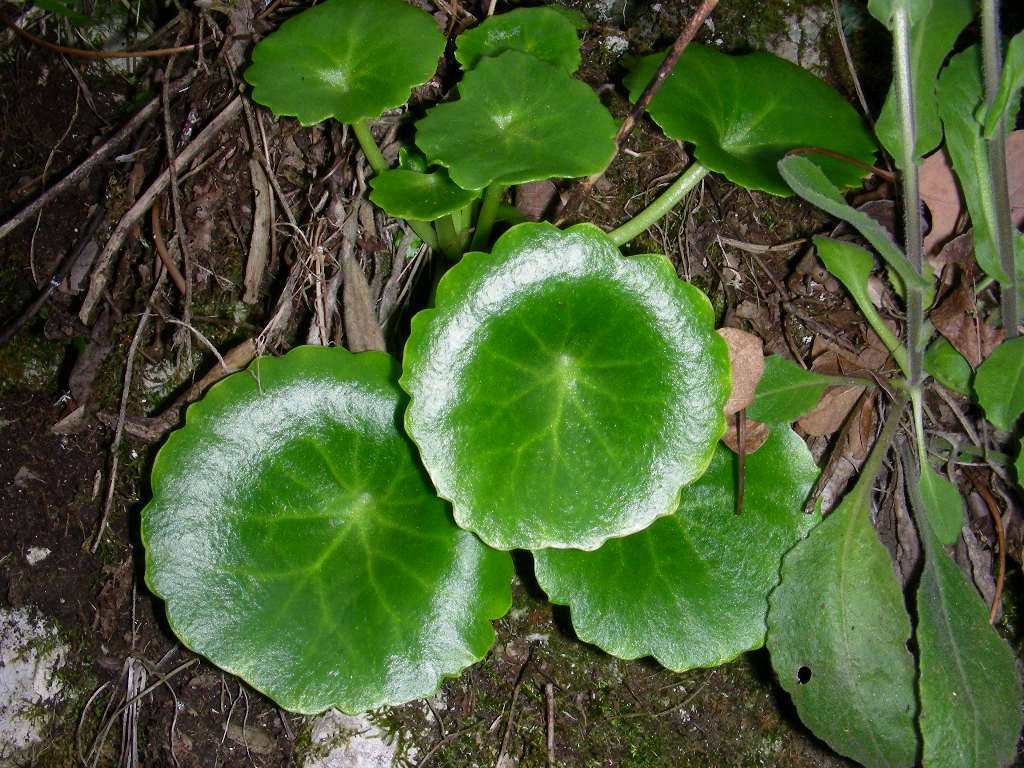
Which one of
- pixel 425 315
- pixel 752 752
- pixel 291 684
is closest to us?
pixel 425 315

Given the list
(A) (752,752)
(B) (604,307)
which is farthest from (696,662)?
(B) (604,307)

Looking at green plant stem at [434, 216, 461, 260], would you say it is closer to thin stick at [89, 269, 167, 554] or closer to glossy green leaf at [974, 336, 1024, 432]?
thin stick at [89, 269, 167, 554]

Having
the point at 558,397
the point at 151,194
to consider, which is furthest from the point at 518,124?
the point at 151,194

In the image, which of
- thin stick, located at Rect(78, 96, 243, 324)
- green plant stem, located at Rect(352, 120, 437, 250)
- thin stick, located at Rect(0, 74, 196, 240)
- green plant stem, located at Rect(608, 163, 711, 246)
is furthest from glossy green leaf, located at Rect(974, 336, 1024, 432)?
thin stick, located at Rect(0, 74, 196, 240)

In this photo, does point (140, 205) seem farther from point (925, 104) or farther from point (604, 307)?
point (925, 104)

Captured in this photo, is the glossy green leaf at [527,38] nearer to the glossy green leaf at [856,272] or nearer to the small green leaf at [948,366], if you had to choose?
the glossy green leaf at [856,272]
